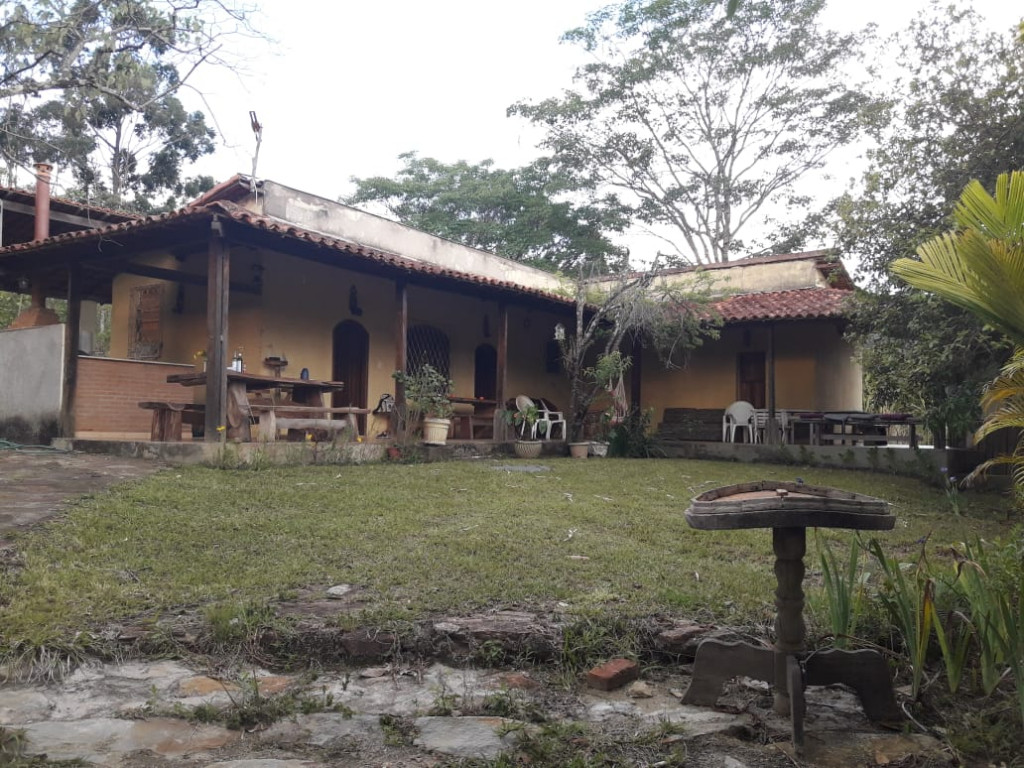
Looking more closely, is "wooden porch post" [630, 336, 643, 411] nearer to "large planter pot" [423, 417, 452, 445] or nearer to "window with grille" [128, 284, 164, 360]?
"large planter pot" [423, 417, 452, 445]

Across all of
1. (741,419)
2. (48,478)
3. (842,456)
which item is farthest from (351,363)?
(842,456)

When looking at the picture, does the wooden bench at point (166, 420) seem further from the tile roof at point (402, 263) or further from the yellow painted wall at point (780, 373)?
the yellow painted wall at point (780, 373)

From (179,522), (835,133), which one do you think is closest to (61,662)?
(179,522)

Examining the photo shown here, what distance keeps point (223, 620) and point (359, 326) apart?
898 centimetres

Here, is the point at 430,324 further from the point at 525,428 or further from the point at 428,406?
the point at 428,406

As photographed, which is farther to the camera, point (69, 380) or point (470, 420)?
point (470, 420)

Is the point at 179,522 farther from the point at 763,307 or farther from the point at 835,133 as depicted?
the point at 835,133

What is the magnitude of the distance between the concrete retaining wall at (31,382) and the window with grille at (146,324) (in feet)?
5.15

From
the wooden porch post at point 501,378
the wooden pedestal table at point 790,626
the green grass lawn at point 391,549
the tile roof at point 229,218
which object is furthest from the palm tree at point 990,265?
the wooden porch post at point 501,378

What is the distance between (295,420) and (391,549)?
4.56 meters

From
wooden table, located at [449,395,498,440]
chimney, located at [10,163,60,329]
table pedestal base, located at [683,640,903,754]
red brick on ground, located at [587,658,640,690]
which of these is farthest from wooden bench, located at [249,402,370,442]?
table pedestal base, located at [683,640,903,754]

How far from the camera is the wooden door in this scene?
14547mm

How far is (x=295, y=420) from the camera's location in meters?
8.98

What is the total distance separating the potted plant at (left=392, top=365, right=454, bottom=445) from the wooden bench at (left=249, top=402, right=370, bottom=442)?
675mm
